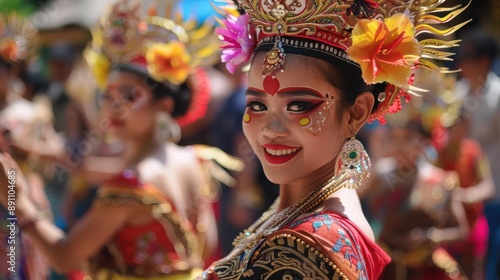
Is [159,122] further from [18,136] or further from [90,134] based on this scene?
[90,134]

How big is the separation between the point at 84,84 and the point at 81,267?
3733 mm

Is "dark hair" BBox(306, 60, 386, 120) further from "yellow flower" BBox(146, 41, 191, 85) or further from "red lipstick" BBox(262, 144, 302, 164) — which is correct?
"yellow flower" BBox(146, 41, 191, 85)

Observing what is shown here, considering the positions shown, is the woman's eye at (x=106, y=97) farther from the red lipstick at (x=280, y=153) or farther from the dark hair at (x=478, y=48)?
the dark hair at (x=478, y=48)

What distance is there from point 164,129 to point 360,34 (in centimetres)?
229

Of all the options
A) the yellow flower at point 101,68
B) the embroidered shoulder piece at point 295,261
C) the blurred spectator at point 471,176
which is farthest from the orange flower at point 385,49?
the blurred spectator at point 471,176

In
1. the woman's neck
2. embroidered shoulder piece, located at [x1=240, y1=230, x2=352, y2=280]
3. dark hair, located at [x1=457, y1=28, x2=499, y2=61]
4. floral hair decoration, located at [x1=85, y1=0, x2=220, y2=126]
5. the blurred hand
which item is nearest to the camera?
embroidered shoulder piece, located at [x1=240, y1=230, x2=352, y2=280]

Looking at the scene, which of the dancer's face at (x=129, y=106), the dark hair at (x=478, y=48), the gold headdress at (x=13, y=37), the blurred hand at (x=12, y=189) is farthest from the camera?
the dark hair at (x=478, y=48)

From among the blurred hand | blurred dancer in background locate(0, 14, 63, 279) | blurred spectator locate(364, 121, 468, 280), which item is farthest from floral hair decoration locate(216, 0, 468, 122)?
blurred spectator locate(364, 121, 468, 280)

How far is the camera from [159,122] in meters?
4.60

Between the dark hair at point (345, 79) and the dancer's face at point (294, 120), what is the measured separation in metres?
0.02

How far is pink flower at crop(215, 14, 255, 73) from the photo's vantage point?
2783 millimetres

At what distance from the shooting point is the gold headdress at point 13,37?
16.8ft

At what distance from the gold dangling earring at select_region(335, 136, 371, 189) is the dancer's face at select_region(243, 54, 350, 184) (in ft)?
0.11

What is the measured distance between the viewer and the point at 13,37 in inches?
203
